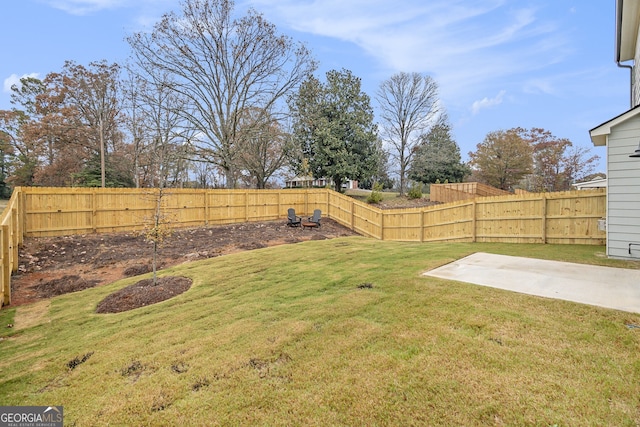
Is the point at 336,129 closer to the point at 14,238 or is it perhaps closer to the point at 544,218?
the point at 544,218

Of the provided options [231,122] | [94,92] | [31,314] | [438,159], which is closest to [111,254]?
[31,314]

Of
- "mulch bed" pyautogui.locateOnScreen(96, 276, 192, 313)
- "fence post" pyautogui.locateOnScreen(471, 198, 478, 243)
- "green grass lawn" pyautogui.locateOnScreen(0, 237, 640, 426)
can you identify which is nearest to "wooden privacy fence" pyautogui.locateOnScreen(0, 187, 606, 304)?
"fence post" pyautogui.locateOnScreen(471, 198, 478, 243)

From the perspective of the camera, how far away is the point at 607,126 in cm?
624

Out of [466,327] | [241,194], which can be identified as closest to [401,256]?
[466,327]

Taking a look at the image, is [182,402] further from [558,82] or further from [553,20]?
[558,82]

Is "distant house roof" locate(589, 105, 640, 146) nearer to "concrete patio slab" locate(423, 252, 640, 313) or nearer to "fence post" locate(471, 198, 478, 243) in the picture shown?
"concrete patio slab" locate(423, 252, 640, 313)

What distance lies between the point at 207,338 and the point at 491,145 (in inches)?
1268

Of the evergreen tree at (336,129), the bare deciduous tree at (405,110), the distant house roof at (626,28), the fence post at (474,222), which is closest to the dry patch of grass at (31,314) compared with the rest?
the fence post at (474,222)

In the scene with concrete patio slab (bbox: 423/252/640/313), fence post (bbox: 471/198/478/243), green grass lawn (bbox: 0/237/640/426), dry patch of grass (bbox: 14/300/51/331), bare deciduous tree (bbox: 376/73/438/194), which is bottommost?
dry patch of grass (bbox: 14/300/51/331)

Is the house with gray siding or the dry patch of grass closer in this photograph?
the dry patch of grass

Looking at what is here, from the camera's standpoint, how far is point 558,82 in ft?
41.8

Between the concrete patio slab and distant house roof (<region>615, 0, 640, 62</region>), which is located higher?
distant house roof (<region>615, 0, 640, 62</region>)

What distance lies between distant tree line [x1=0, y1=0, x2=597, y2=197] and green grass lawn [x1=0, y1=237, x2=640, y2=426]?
12.3m

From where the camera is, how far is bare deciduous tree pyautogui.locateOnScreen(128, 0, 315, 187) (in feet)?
59.8
